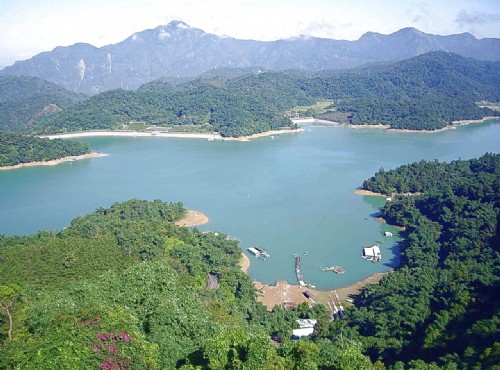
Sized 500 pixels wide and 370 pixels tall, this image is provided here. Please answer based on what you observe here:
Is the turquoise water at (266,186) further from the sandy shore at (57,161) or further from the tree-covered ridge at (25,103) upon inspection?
the tree-covered ridge at (25,103)

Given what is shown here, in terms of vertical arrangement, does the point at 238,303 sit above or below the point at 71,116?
below

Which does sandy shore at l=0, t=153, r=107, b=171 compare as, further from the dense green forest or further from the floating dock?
the floating dock

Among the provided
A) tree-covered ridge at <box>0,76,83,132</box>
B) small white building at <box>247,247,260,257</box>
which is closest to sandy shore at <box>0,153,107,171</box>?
tree-covered ridge at <box>0,76,83,132</box>

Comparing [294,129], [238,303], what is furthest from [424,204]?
[294,129]

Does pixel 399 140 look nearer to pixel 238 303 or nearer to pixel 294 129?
pixel 294 129

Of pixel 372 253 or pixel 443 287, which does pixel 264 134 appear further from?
pixel 443 287
